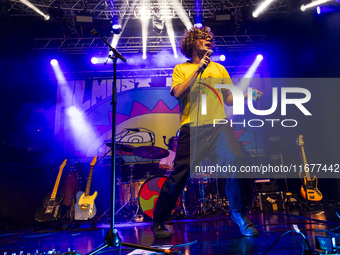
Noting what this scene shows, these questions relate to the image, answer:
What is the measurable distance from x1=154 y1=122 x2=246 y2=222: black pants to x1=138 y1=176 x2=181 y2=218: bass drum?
7.81ft

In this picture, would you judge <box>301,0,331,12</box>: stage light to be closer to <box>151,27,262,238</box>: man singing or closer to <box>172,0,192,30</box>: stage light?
<box>172,0,192,30</box>: stage light

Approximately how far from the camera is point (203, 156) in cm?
261

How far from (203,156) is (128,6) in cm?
607

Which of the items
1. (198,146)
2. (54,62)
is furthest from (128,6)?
(198,146)

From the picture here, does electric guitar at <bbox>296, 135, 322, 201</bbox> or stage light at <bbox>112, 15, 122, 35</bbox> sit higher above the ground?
stage light at <bbox>112, 15, 122, 35</bbox>

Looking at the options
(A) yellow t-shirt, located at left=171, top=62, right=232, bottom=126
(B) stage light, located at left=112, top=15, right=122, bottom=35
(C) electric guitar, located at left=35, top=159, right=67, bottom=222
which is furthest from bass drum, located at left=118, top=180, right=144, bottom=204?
(B) stage light, located at left=112, top=15, right=122, bottom=35

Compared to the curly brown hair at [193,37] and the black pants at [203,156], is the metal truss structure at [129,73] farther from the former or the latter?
the black pants at [203,156]

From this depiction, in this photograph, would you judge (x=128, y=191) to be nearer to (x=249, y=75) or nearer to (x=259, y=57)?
(x=249, y=75)

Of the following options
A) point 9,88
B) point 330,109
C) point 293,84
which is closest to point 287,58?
point 293,84

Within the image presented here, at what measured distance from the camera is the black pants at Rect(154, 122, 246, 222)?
2465 mm

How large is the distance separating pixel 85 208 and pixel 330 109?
19.4 feet

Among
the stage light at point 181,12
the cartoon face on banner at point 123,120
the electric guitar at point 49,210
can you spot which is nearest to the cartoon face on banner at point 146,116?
the cartoon face on banner at point 123,120

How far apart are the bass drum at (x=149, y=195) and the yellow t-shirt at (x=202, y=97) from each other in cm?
261

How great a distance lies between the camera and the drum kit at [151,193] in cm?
492
